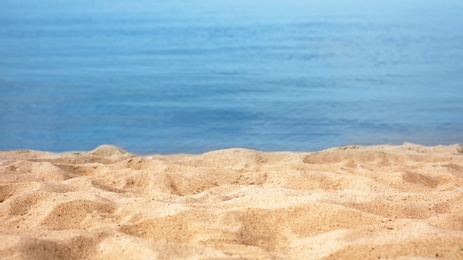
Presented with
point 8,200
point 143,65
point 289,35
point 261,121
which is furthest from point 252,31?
point 8,200

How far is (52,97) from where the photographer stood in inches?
505

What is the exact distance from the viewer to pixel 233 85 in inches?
540

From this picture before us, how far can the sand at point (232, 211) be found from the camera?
128 inches

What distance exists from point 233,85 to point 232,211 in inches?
393

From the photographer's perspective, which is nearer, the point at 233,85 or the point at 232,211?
the point at 232,211

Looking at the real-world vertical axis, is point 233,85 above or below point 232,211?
below

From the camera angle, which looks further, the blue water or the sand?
the blue water

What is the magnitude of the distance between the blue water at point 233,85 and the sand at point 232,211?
4261mm

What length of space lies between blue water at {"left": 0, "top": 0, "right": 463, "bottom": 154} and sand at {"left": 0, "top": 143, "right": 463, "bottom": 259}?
168 inches

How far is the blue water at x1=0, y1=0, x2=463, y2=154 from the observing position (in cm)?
1018

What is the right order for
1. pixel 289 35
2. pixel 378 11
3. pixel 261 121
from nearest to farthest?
pixel 261 121 → pixel 289 35 → pixel 378 11

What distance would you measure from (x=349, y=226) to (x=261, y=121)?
23.8 ft

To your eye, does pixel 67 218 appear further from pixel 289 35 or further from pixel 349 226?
pixel 289 35

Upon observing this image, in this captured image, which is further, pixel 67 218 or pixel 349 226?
pixel 67 218
